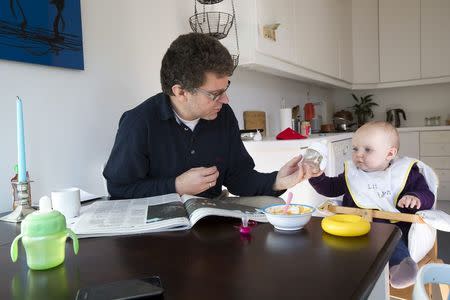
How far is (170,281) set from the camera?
0.52 meters

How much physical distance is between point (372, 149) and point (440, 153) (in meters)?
2.88

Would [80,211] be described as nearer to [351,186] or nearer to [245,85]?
[351,186]

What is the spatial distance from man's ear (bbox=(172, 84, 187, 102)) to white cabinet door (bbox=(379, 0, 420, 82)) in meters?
3.57

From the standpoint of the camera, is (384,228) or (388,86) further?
(388,86)

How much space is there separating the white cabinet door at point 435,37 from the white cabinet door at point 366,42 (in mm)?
474

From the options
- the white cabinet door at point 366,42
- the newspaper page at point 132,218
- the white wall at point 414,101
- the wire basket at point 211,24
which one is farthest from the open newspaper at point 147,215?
the white wall at point 414,101

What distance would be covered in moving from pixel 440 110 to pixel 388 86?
2.31ft

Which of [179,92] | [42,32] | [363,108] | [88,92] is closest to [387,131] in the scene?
[179,92]

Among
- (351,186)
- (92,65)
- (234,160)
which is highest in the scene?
(92,65)

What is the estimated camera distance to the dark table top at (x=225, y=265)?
486 millimetres

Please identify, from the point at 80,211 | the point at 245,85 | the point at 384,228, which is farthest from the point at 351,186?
the point at 245,85

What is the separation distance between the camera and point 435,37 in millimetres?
3934

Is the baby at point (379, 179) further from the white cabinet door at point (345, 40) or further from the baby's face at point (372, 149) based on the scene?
the white cabinet door at point (345, 40)

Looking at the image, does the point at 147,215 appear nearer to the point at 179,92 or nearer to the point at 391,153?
the point at 179,92
